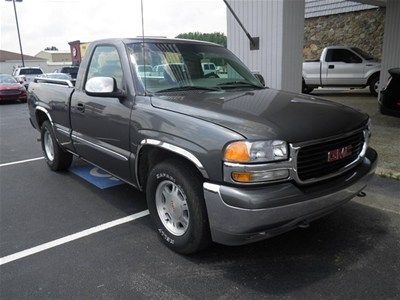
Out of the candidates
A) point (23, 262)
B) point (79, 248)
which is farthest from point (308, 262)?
point (23, 262)

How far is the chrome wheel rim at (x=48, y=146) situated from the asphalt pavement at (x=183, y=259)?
55.8 inches

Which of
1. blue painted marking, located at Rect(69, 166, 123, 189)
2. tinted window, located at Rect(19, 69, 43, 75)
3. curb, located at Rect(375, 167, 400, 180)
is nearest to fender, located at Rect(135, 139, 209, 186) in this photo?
blue painted marking, located at Rect(69, 166, 123, 189)

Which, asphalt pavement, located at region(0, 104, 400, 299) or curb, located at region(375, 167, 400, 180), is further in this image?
curb, located at region(375, 167, 400, 180)

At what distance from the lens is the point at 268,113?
10.9ft

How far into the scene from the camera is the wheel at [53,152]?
6017mm

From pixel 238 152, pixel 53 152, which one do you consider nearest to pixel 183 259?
pixel 238 152

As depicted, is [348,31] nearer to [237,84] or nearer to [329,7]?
[329,7]

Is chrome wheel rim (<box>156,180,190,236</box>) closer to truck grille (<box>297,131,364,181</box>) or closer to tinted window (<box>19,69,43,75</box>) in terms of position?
truck grille (<box>297,131,364,181</box>)

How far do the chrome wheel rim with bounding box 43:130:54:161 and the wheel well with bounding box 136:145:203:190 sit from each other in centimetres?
278

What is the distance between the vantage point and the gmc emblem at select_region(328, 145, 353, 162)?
3.26 meters

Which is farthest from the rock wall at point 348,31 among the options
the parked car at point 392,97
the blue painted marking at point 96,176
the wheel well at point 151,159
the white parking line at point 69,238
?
the wheel well at point 151,159

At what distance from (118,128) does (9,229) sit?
156cm

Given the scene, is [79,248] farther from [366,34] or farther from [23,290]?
[366,34]

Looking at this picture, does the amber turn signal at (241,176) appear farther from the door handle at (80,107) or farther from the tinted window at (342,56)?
the tinted window at (342,56)
